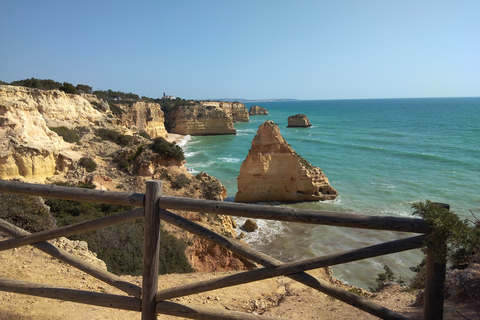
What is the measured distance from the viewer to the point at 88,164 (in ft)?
44.2

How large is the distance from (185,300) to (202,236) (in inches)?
103

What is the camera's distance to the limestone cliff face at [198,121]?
216 feet

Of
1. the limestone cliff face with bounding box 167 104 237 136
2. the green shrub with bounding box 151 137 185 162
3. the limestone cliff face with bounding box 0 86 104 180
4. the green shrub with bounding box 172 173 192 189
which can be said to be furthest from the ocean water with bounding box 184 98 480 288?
the limestone cliff face with bounding box 0 86 104 180

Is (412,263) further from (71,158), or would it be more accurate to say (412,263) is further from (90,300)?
(71,158)

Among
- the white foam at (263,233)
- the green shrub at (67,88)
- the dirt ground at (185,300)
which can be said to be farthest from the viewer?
the green shrub at (67,88)

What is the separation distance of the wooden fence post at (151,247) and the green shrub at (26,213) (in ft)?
14.8

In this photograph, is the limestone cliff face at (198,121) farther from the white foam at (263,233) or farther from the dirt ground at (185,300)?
the dirt ground at (185,300)

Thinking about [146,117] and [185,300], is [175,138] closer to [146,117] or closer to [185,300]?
[146,117]

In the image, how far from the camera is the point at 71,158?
13727 millimetres

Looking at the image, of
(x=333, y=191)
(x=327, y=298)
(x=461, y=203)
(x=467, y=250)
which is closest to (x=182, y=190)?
(x=327, y=298)

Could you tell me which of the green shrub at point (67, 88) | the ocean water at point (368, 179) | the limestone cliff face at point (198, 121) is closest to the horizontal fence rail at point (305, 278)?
the ocean water at point (368, 179)

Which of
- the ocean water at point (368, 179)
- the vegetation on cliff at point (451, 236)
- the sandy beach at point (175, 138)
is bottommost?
the ocean water at point (368, 179)

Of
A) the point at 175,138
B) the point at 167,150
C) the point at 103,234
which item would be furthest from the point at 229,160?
the point at 103,234

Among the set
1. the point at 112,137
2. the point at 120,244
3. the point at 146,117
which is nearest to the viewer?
the point at 120,244
